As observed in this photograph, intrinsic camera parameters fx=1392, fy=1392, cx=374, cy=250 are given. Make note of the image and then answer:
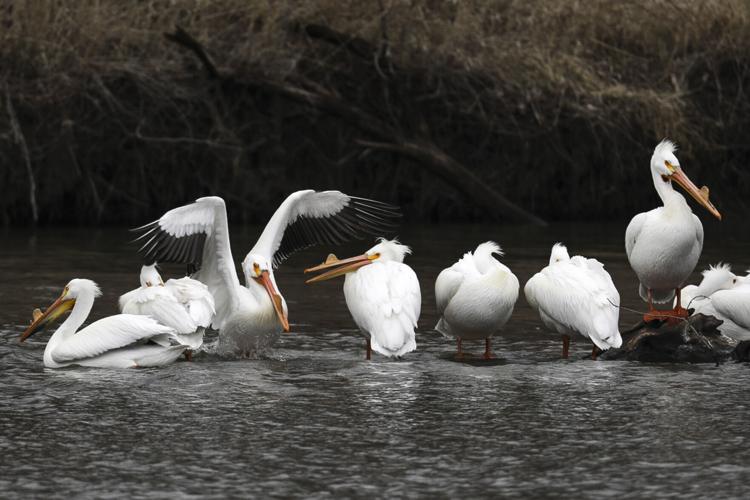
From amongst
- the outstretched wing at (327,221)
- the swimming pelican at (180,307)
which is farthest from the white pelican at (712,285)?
the swimming pelican at (180,307)

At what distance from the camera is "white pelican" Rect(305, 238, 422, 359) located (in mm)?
7340

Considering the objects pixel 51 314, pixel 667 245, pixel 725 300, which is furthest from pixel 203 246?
pixel 725 300

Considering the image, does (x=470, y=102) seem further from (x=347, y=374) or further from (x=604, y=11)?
(x=347, y=374)

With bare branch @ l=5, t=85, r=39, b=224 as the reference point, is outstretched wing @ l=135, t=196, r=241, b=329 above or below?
below

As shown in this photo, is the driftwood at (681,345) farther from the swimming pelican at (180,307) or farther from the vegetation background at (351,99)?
the vegetation background at (351,99)

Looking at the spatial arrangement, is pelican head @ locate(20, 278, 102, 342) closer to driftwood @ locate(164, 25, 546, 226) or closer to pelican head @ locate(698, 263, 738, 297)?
pelican head @ locate(698, 263, 738, 297)

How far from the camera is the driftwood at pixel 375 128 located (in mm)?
16438

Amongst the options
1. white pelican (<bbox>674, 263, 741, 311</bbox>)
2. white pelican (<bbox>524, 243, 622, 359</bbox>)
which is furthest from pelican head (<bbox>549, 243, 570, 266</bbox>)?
white pelican (<bbox>674, 263, 741, 311</bbox>)

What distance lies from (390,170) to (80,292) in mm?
10616

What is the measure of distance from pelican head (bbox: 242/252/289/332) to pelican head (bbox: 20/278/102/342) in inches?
33.7

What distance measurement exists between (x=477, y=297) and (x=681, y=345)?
113cm

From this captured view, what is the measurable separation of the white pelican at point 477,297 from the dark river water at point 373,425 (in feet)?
0.74

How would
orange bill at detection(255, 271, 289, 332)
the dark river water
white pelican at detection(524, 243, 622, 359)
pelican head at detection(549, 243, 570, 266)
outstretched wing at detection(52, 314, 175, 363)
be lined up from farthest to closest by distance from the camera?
pelican head at detection(549, 243, 570, 266) → orange bill at detection(255, 271, 289, 332) → white pelican at detection(524, 243, 622, 359) → outstretched wing at detection(52, 314, 175, 363) → the dark river water

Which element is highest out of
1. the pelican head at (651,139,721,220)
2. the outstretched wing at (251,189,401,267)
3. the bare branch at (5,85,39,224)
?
the bare branch at (5,85,39,224)
